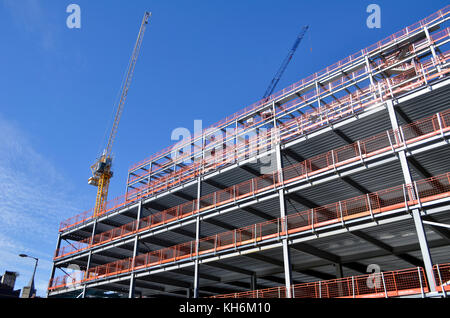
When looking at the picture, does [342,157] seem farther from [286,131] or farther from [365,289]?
[365,289]

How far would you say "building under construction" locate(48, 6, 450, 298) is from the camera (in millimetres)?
18969

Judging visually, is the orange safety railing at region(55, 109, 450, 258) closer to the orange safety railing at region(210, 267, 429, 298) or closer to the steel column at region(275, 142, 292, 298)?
the steel column at region(275, 142, 292, 298)

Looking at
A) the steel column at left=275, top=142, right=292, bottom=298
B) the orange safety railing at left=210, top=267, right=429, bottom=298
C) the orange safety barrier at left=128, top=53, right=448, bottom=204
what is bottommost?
the orange safety railing at left=210, top=267, right=429, bottom=298

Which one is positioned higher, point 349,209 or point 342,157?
point 342,157

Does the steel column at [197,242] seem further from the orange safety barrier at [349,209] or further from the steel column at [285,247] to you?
the steel column at [285,247]

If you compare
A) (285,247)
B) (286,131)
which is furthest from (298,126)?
(285,247)

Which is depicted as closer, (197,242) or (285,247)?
(285,247)

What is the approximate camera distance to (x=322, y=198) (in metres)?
23.9

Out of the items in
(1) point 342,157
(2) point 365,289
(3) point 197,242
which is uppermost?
(1) point 342,157

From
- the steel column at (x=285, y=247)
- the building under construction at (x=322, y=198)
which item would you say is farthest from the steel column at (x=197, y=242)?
A: the steel column at (x=285, y=247)

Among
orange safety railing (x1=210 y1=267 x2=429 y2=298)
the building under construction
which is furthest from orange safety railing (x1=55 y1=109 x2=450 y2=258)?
orange safety railing (x1=210 y1=267 x2=429 y2=298)

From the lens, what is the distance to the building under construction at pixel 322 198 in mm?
18969

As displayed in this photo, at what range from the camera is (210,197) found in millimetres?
29422
